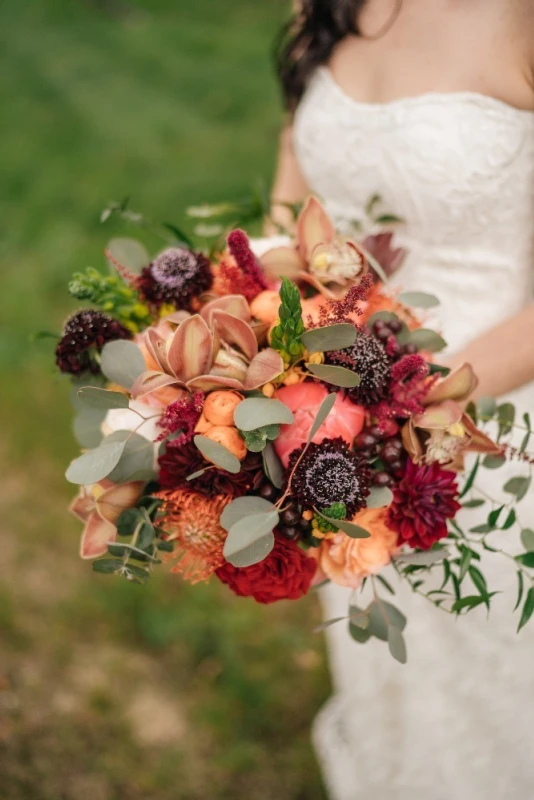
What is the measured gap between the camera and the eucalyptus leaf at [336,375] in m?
0.91

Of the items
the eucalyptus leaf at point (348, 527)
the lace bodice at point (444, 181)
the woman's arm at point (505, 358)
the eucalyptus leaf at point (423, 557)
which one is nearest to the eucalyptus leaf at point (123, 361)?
the eucalyptus leaf at point (348, 527)

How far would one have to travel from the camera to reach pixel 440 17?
4.64 ft

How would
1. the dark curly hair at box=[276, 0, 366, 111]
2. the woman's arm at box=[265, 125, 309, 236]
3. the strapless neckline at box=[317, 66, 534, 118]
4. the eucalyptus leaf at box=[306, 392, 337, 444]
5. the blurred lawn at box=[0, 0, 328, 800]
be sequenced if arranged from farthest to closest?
the blurred lawn at box=[0, 0, 328, 800] < the woman's arm at box=[265, 125, 309, 236] < the dark curly hair at box=[276, 0, 366, 111] < the strapless neckline at box=[317, 66, 534, 118] < the eucalyptus leaf at box=[306, 392, 337, 444]

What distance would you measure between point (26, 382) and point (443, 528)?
248 centimetres

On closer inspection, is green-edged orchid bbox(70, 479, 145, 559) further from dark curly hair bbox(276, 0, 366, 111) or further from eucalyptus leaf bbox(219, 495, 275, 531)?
dark curly hair bbox(276, 0, 366, 111)

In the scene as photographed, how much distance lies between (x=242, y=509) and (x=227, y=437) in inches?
3.7

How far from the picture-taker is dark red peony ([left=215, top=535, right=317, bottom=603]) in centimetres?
96

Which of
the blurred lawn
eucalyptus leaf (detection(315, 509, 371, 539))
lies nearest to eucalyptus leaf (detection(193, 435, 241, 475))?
eucalyptus leaf (detection(315, 509, 371, 539))

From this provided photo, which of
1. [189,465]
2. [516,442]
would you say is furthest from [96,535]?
[516,442]

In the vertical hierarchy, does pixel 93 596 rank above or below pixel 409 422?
below

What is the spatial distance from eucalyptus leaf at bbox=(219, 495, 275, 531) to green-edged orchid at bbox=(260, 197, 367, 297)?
0.32 metres

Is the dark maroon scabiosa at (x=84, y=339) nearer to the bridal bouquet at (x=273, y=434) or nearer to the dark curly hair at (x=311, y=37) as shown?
the bridal bouquet at (x=273, y=434)

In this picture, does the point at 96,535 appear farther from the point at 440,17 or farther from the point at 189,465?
the point at 440,17

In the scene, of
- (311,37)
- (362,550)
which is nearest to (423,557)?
(362,550)
